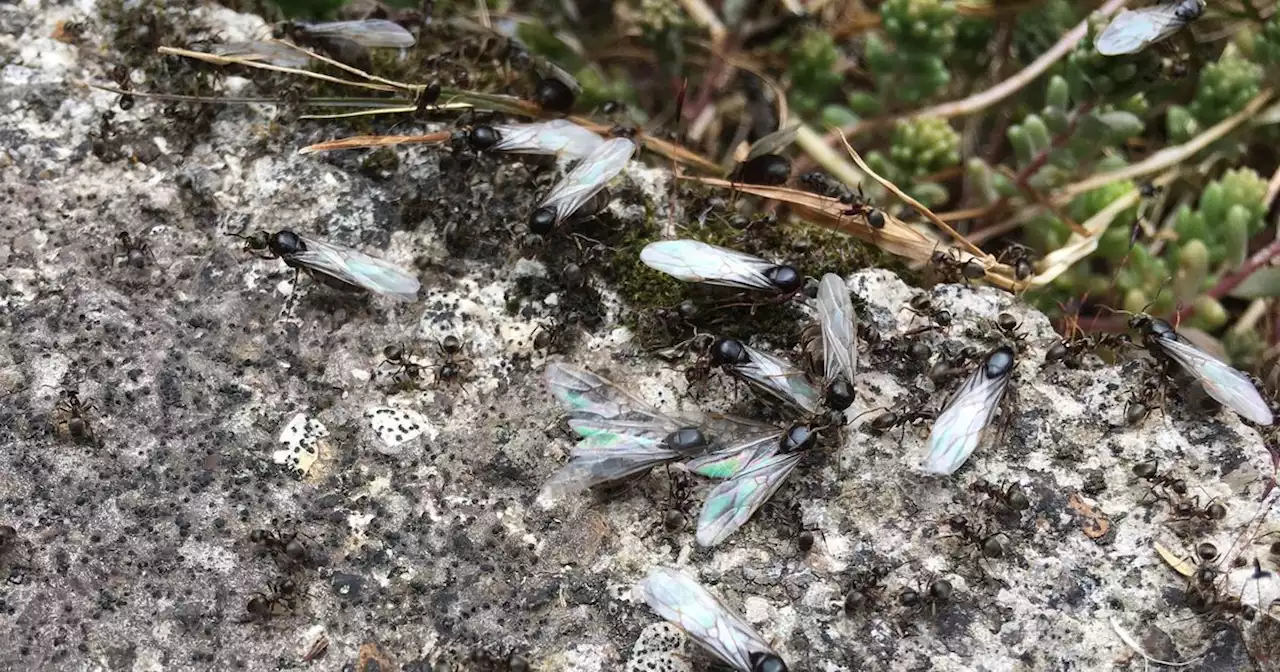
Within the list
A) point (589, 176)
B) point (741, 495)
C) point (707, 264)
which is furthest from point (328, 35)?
point (741, 495)

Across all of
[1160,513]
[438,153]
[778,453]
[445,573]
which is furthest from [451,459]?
[1160,513]

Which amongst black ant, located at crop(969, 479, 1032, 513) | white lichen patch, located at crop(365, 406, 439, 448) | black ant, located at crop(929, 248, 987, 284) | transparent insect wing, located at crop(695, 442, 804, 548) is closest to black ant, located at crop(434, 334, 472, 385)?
white lichen patch, located at crop(365, 406, 439, 448)

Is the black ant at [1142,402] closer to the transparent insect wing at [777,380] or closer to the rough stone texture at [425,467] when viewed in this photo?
the rough stone texture at [425,467]

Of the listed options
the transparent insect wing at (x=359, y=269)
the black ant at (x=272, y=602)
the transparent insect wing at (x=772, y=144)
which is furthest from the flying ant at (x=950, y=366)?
the black ant at (x=272, y=602)

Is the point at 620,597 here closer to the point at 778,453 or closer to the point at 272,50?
the point at 778,453

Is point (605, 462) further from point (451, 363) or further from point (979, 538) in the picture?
point (979, 538)

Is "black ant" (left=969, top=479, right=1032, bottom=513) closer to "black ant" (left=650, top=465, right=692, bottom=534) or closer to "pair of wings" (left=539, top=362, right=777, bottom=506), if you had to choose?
"pair of wings" (left=539, top=362, right=777, bottom=506)
